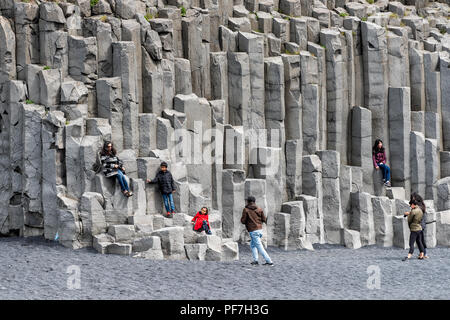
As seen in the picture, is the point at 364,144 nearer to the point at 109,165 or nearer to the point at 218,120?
the point at 218,120

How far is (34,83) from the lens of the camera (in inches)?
1179

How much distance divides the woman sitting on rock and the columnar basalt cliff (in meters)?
0.28

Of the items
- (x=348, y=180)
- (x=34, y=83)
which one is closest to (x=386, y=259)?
(x=348, y=180)

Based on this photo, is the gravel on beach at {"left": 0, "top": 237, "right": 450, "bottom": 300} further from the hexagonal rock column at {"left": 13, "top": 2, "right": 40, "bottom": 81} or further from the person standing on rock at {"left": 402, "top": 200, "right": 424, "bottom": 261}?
the hexagonal rock column at {"left": 13, "top": 2, "right": 40, "bottom": 81}

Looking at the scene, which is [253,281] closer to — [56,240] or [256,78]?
[56,240]

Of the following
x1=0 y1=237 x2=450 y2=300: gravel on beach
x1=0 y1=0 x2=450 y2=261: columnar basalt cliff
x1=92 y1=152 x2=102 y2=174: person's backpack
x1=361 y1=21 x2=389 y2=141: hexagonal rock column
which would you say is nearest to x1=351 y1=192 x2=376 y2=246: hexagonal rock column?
x1=0 y1=0 x2=450 y2=261: columnar basalt cliff

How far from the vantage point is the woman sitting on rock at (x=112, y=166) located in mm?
28562

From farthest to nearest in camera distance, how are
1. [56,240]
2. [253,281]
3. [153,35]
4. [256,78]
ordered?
[256,78]
[153,35]
[56,240]
[253,281]

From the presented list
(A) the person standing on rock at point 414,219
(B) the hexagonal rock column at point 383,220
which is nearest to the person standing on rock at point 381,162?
(B) the hexagonal rock column at point 383,220

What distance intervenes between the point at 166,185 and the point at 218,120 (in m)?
4.12

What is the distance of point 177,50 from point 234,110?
3.03m

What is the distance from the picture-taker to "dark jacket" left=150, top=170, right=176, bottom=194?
2920cm

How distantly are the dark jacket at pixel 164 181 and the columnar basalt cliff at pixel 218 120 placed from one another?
38 cm

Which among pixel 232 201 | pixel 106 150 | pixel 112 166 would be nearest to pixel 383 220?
pixel 232 201
